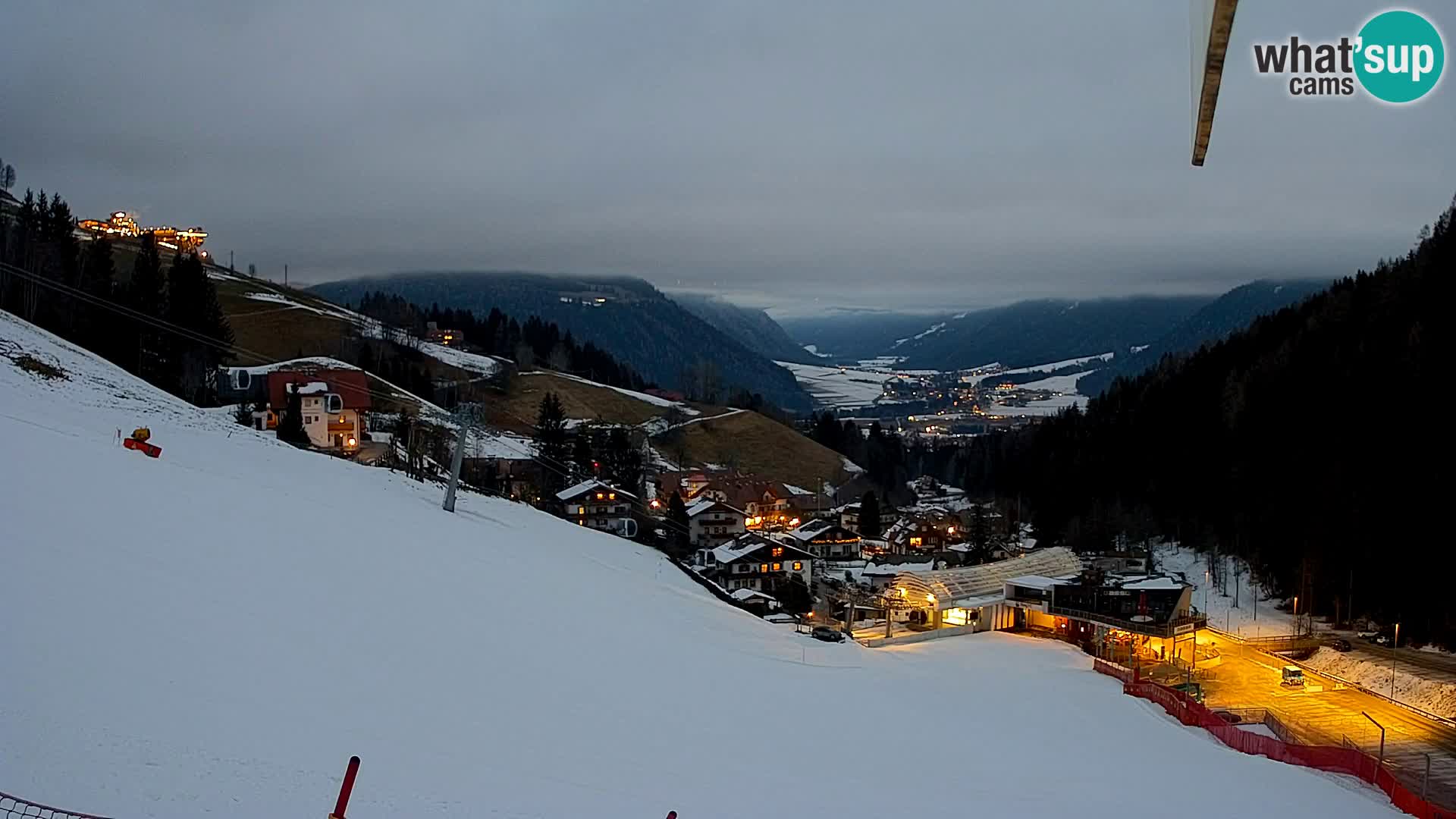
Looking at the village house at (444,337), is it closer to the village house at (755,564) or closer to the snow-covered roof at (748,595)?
the village house at (755,564)

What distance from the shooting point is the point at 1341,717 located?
68.2 feet

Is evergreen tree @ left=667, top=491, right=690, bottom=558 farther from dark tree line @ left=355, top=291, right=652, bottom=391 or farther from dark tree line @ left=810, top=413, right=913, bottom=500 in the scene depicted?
dark tree line @ left=355, top=291, right=652, bottom=391

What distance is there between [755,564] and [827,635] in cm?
1693

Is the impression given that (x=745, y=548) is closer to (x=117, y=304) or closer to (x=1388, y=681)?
(x=1388, y=681)

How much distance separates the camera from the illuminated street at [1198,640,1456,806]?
1717 centimetres

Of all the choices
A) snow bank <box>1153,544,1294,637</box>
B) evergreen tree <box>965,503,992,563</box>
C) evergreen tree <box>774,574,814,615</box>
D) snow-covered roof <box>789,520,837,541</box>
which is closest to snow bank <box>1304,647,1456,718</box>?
snow bank <box>1153,544,1294,637</box>

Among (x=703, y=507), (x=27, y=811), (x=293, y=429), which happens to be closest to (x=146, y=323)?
(x=293, y=429)

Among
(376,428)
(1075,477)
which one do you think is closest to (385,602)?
(376,428)

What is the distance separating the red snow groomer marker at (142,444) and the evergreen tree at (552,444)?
3971 cm

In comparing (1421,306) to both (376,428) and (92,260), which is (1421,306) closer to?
(376,428)

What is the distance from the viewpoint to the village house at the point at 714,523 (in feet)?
167

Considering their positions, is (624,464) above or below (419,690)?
below

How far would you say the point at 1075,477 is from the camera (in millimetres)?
58531

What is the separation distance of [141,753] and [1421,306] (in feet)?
146
